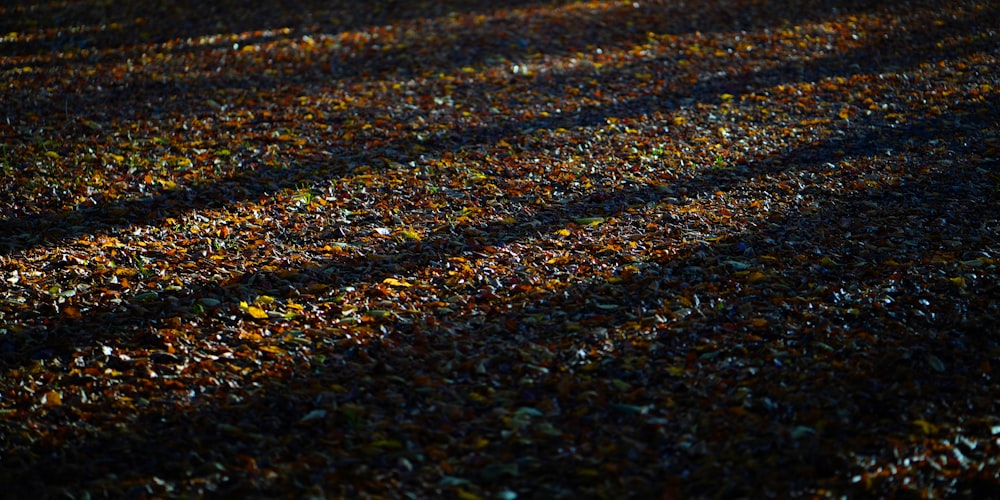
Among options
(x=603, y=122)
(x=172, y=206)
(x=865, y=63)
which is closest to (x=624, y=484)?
(x=172, y=206)

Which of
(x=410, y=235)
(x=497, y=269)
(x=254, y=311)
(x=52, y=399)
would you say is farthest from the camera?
(x=410, y=235)

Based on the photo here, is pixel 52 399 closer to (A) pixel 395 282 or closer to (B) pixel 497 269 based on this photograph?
(A) pixel 395 282

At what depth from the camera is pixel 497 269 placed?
4512 millimetres

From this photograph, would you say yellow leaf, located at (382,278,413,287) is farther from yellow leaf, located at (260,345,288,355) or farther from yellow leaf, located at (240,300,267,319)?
yellow leaf, located at (260,345,288,355)

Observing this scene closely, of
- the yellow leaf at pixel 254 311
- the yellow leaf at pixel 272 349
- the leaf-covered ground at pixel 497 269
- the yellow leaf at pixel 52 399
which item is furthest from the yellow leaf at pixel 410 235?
the yellow leaf at pixel 52 399

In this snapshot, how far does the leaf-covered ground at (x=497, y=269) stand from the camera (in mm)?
3086

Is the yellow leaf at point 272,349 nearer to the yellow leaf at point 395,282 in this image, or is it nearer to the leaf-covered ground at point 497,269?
the leaf-covered ground at point 497,269

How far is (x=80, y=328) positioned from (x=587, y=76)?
567 centimetres

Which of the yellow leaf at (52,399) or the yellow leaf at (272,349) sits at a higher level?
the yellow leaf at (52,399)

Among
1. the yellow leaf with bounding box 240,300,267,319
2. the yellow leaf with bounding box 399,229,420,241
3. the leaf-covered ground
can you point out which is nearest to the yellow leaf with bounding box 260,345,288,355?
the leaf-covered ground

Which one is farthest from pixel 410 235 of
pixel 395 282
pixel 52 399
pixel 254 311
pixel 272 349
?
pixel 52 399

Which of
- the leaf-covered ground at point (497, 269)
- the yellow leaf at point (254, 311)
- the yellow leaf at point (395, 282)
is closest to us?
the leaf-covered ground at point (497, 269)

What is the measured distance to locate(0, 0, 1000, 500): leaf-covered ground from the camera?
3.09 metres

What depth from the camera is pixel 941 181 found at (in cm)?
559
